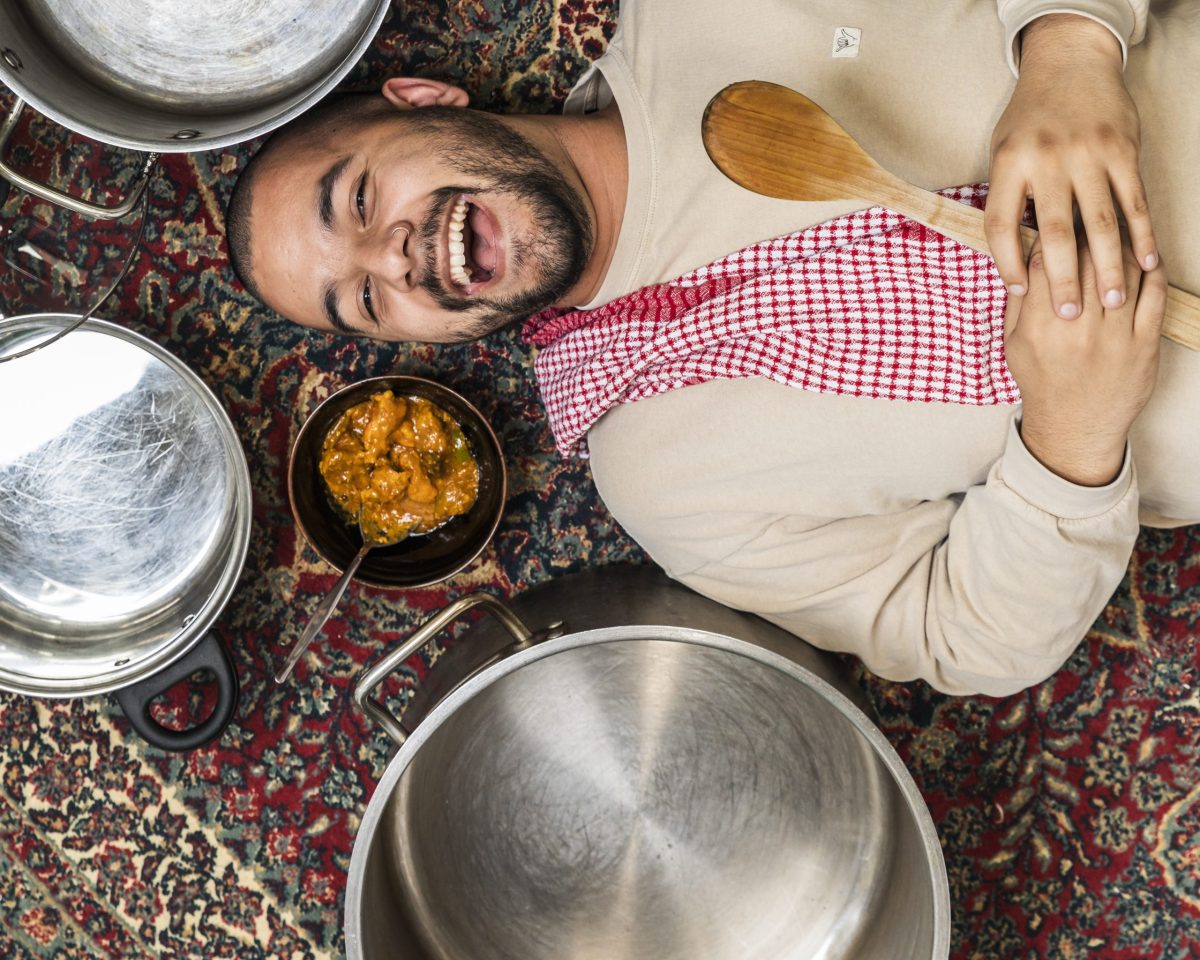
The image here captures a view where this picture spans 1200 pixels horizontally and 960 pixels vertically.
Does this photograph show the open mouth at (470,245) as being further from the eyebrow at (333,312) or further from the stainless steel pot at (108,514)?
the stainless steel pot at (108,514)

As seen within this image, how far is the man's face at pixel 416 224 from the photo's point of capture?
1041 millimetres

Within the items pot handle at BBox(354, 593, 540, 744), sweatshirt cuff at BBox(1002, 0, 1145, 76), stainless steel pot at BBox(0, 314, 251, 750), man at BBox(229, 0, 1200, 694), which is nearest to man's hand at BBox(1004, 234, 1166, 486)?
man at BBox(229, 0, 1200, 694)

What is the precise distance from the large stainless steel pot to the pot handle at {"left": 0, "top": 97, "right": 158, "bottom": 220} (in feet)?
2.02

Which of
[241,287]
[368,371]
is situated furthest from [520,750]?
[241,287]

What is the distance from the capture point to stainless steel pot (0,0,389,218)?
115 centimetres

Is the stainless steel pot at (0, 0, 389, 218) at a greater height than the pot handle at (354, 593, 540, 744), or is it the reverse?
the stainless steel pot at (0, 0, 389, 218)

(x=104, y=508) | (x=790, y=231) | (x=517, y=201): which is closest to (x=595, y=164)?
(x=517, y=201)

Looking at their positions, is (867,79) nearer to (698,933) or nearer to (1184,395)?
(1184,395)

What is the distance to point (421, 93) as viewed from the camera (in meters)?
1.15

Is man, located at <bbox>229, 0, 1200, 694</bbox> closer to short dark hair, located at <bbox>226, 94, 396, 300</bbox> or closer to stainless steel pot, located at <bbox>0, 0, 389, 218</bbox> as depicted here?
short dark hair, located at <bbox>226, 94, 396, 300</bbox>

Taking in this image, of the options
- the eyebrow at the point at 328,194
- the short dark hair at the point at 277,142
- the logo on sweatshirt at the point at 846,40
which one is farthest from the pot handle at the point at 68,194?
the logo on sweatshirt at the point at 846,40

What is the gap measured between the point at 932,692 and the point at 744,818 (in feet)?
1.09

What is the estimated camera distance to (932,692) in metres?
1.31

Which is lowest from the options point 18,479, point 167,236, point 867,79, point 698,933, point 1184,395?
point 698,933
